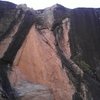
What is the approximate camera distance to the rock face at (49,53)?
9.89m

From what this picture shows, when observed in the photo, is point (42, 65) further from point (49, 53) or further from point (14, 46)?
point (14, 46)

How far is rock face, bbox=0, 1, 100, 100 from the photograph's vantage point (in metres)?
9.89


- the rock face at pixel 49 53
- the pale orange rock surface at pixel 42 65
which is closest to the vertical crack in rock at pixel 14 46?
the rock face at pixel 49 53

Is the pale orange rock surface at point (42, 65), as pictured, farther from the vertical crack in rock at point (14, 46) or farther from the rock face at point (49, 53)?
the vertical crack in rock at point (14, 46)

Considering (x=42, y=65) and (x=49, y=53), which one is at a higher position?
(x=49, y=53)

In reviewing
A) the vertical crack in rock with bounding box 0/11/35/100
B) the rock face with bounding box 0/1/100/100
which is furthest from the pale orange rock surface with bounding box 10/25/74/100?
the vertical crack in rock with bounding box 0/11/35/100

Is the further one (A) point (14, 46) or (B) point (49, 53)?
(A) point (14, 46)

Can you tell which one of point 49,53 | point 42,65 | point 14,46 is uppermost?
point 14,46

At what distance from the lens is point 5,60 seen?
10.7 m

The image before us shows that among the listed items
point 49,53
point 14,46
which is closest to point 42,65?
point 49,53

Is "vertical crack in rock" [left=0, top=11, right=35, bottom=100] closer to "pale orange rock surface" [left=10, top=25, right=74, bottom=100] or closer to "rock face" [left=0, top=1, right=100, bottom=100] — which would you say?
"rock face" [left=0, top=1, right=100, bottom=100]

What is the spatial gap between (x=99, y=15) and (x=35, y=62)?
12.0 feet

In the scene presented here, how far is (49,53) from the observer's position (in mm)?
10602

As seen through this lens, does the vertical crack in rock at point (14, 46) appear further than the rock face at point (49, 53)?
Yes
